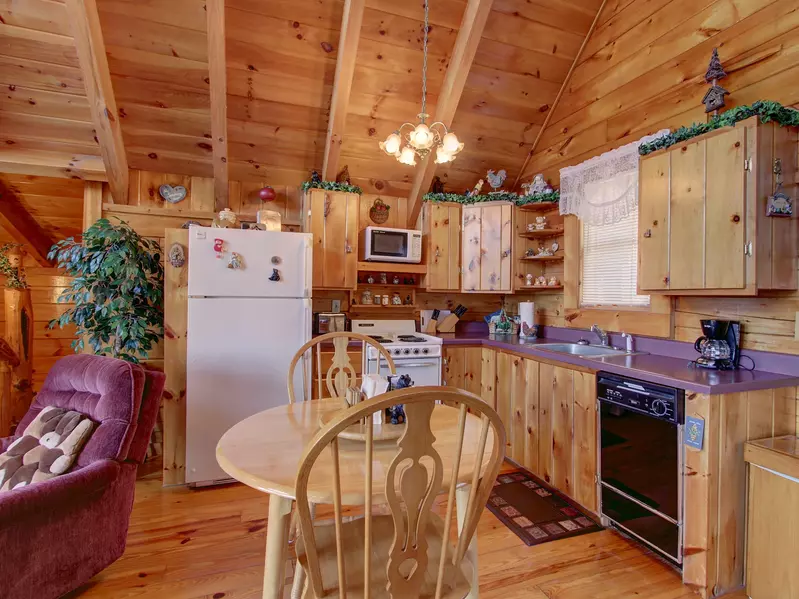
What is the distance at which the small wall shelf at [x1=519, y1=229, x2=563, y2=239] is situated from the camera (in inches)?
143

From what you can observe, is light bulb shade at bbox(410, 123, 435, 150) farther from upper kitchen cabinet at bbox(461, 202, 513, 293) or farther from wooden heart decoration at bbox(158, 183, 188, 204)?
wooden heart decoration at bbox(158, 183, 188, 204)

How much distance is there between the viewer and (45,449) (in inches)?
71.5

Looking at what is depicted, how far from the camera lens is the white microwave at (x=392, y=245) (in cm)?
369

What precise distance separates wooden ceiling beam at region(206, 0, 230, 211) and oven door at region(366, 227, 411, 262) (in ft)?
4.22

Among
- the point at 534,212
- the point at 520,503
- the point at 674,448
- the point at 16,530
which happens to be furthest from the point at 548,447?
the point at 16,530

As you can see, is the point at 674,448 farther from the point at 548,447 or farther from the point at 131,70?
the point at 131,70

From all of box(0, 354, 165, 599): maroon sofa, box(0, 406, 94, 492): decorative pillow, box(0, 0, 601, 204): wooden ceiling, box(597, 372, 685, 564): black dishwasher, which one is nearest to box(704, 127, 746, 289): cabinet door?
box(597, 372, 685, 564): black dishwasher

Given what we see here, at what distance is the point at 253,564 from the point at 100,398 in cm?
104

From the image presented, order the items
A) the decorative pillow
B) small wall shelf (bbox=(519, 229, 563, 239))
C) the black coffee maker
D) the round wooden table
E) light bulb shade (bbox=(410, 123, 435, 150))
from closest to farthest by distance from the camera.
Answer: the round wooden table, the decorative pillow, the black coffee maker, light bulb shade (bbox=(410, 123, 435, 150)), small wall shelf (bbox=(519, 229, 563, 239))

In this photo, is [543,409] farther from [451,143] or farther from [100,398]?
[100,398]

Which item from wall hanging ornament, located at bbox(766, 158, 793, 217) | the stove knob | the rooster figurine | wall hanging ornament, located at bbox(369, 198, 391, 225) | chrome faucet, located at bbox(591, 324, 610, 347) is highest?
the rooster figurine

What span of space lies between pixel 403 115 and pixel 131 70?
6.59ft

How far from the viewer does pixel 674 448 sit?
76.9 inches

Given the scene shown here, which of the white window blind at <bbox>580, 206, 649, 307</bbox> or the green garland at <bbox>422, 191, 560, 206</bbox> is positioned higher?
the green garland at <bbox>422, 191, 560, 206</bbox>
